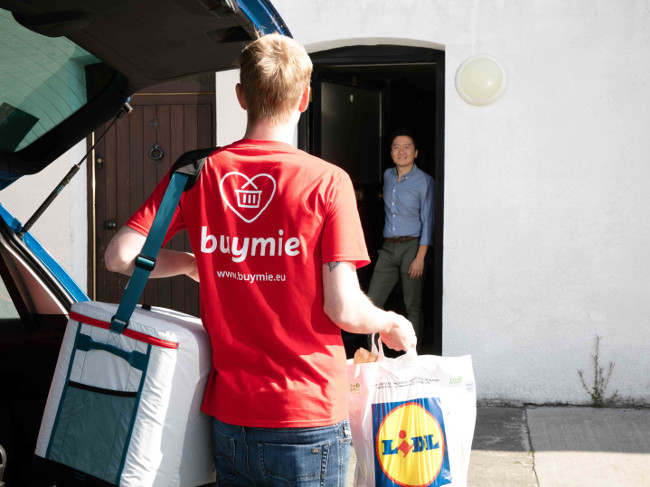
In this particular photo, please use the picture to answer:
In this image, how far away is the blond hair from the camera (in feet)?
5.90

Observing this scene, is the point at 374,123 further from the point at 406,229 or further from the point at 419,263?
the point at 419,263

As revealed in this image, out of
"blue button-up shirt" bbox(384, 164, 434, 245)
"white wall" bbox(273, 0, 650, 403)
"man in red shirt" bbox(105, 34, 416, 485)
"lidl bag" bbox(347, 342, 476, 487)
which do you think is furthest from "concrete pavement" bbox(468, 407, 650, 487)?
"man in red shirt" bbox(105, 34, 416, 485)

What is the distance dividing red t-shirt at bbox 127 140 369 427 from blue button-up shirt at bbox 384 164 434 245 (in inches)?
180

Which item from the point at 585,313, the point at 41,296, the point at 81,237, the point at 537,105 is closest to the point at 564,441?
the point at 585,313

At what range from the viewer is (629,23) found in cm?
540

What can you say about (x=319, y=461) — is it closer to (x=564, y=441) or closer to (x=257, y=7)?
(x=257, y=7)

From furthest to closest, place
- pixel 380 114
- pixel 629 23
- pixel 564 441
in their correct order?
1. pixel 380 114
2. pixel 629 23
3. pixel 564 441

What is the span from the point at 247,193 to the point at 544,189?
4.11 meters

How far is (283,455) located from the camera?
5.82ft

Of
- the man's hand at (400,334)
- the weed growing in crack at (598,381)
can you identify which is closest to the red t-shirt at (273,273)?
the man's hand at (400,334)

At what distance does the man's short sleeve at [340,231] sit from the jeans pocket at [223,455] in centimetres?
47

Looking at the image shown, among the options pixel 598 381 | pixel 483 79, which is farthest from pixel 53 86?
pixel 598 381

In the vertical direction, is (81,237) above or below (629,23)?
below

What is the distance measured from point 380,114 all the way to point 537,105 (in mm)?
2486
